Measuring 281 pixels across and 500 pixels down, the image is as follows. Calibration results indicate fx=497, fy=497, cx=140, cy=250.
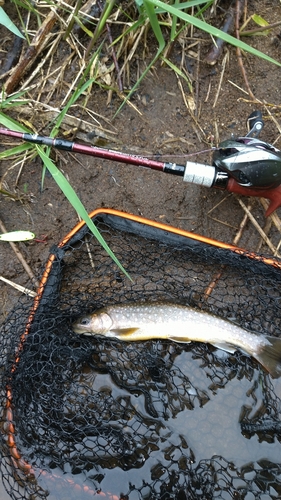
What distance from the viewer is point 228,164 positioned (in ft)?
7.45

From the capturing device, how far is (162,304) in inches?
95.6

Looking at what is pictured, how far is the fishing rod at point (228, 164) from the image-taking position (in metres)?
2.24

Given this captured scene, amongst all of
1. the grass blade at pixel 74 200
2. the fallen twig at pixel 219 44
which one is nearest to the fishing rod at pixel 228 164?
the grass blade at pixel 74 200

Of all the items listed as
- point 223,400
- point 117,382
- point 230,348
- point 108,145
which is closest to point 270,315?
point 230,348

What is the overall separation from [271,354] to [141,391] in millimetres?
657

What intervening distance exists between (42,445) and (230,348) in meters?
1.01

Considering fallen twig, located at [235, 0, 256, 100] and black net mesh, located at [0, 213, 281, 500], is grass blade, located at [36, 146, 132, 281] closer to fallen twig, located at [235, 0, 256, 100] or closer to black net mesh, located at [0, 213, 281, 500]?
black net mesh, located at [0, 213, 281, 500]

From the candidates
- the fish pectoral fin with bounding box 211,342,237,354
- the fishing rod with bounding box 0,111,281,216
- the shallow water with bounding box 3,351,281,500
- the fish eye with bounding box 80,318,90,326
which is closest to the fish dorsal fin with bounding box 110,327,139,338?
the fish eye with bounding box 80,318,90,326

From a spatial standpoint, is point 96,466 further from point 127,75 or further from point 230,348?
point 127,75

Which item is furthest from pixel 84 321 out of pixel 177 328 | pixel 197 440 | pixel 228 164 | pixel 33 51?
pixel 33 51

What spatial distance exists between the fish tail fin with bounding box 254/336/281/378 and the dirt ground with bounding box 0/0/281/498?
22.1 inches

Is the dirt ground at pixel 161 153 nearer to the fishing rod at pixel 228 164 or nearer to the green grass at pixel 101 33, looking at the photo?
the green grass at pixel 101 33

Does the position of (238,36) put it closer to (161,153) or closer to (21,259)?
(161,153)

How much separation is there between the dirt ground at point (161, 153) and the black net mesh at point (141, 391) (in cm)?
22
